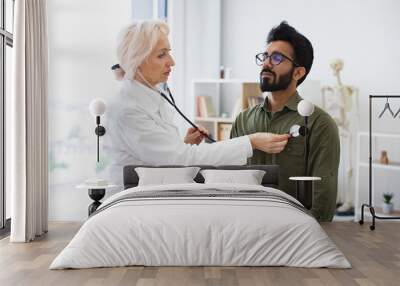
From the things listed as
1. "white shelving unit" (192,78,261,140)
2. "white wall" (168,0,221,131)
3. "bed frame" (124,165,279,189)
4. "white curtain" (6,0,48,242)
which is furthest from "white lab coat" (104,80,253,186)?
"white curtain" (6,0,48,242)

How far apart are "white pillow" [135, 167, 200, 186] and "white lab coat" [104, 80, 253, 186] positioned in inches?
7.8

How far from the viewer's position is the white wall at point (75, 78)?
7.00 metres

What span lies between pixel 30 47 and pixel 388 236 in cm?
366

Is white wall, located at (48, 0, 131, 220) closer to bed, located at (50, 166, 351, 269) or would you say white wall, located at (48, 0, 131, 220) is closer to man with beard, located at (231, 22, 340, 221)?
man with beard, located at (231, 22, 340, 221)

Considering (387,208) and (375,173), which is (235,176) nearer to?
(387,208)

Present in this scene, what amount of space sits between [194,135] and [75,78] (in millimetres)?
1380

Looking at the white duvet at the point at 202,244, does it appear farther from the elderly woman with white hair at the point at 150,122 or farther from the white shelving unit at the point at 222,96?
the white shelving unit at the point at 222,96

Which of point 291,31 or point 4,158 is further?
point 291,31

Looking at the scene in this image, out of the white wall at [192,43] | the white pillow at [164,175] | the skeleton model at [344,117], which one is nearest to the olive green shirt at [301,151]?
the white pillow at [164,175]

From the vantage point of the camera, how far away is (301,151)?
21.8 ft

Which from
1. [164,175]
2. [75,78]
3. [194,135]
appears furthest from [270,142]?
[75,78]

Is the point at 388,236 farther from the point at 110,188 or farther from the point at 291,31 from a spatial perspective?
the point at 110,188

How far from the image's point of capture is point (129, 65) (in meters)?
6.70

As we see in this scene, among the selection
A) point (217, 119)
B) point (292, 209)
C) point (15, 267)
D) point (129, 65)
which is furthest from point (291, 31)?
point (15, 267)
